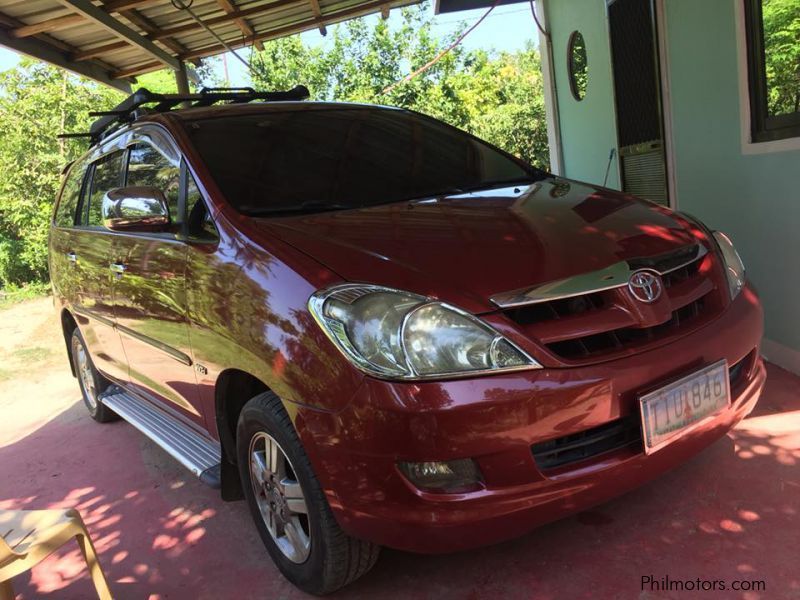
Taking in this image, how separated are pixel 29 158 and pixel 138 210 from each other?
12152 millimetres

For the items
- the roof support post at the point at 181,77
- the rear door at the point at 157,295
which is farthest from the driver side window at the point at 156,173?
the roof support post at the point at 181,77

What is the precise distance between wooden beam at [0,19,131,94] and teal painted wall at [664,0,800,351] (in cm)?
491

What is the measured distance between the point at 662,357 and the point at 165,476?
2768 mm

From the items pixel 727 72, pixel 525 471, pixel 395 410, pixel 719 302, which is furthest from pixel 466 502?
pixel 727 72

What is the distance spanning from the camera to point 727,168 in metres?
Result: 4.16

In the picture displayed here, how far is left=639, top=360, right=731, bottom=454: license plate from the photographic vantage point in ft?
6.53

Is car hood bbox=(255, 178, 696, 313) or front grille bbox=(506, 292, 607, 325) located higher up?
car hood bbox=(255, 178, 696, 313)

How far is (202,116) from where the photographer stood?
3.11 m

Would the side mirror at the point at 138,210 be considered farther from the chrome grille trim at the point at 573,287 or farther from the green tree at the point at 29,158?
the green tree at the point at 29,158

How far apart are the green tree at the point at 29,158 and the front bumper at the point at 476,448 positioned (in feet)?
42.0

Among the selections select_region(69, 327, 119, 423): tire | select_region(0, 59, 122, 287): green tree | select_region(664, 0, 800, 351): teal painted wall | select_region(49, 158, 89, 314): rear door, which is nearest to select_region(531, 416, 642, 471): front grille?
select_region(664, 0, 800, 351): teal painted wall

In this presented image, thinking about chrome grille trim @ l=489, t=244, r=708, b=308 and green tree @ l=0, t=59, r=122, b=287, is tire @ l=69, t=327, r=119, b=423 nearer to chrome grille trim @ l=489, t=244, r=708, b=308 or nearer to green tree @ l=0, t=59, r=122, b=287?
chrome grille trim @ l=489, t=244, r=708, b=308

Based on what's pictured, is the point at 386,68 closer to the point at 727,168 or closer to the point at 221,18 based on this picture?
the point at 221,18

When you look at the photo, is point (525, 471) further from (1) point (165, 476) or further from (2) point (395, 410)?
(1) point (165, 476)
